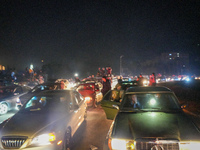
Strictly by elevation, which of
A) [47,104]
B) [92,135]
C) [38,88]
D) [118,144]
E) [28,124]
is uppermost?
[38,88]

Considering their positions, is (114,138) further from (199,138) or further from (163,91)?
(163,91)

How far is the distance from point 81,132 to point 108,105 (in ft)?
4.45

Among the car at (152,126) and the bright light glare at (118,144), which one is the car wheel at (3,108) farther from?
the bright light glare at (118,144)

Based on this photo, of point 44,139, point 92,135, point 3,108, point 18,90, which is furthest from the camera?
point 18,90

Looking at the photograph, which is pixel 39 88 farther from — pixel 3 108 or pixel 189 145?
pixel 189 145

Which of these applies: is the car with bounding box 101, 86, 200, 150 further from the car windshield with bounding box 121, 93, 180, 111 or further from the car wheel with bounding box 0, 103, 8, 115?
the car wheel with bounding box 0, 103, 8, 115

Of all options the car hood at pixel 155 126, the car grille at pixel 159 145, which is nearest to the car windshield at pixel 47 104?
the car hood at pixel 155 126

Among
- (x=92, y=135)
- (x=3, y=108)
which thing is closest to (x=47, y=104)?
(x=92, y=135)

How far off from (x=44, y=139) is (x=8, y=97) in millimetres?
7189

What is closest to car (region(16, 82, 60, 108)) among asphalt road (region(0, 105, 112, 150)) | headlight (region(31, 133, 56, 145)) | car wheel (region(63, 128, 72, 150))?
asphalt road (region(0, 105, 112, 150))

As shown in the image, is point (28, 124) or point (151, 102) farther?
point (151, 102)

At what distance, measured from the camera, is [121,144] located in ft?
11.0

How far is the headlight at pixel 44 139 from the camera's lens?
407 cm

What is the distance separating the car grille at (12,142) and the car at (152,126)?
1809mm
